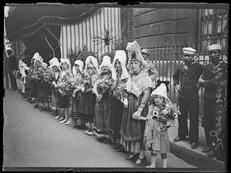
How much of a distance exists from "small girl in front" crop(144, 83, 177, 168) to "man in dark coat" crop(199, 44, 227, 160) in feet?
1.46

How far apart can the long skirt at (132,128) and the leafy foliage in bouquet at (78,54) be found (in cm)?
78

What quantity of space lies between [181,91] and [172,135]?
0.56m

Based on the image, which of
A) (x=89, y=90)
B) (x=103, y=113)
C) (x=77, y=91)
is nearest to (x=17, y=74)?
(x=77, y=91)

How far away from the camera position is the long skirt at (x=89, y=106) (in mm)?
3533

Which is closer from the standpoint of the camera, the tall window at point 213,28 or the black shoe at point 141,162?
the tall window at point 213,28

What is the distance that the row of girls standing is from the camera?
10.5ft

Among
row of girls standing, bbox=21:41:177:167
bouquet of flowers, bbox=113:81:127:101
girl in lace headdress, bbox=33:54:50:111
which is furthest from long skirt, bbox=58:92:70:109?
bouquet of flowers, bbox=113:81:127:101

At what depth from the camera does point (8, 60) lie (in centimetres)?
341

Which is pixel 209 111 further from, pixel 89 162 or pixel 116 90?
pixel 89 162

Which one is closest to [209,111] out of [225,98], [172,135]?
[225,98]

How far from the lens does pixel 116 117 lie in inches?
135

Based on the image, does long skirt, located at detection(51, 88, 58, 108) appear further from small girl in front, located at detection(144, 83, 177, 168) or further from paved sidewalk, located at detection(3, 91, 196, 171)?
small girl in front, located at detection(144, 83, 177, 168)

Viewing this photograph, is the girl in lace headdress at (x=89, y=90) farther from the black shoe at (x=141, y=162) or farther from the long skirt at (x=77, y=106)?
the black shoe at (x=141, y=162)

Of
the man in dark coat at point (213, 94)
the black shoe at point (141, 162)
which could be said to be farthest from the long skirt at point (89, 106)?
the man in dark coat at point (213, 94)
